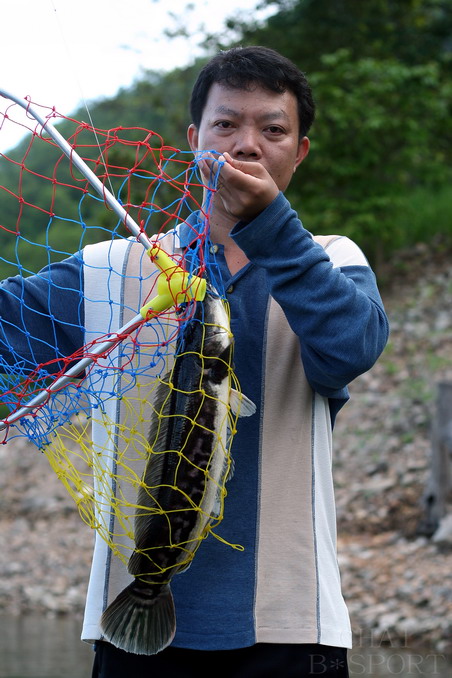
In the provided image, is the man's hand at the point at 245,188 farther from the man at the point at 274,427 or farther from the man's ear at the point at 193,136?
the man's ear at the point at 193,136

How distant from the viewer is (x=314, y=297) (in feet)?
6.95

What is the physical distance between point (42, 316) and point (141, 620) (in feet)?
2.76

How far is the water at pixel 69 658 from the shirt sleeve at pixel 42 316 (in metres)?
5.06

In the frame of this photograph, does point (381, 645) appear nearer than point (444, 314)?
Yes

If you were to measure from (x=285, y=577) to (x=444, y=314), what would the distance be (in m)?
11.9

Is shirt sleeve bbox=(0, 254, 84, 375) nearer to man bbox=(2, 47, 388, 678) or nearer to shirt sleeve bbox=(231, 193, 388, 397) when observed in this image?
man bbox=(2, 47, 388, 678)

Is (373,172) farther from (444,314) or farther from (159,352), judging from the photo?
(159,352)

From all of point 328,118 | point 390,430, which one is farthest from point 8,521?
point 328,118

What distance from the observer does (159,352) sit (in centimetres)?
233

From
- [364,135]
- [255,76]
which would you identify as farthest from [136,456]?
[364,135]

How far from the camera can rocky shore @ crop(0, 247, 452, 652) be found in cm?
772

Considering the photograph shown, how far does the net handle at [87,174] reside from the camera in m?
2.18

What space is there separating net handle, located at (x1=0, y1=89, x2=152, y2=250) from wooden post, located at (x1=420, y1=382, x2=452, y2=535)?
7.02 metres

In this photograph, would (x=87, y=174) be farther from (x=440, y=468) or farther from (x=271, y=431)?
(x=440, y=468)
